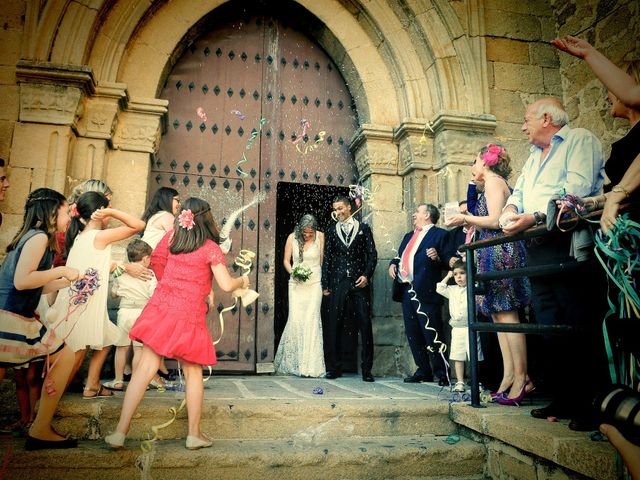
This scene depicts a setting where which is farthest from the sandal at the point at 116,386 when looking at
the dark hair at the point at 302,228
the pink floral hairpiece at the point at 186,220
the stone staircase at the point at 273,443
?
the dark hair at the point at 302,228

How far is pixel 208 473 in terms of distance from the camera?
250 centimetres

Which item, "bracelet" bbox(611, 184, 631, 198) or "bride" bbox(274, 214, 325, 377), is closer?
"bracelet" bbox(611, 184, 631, 198)

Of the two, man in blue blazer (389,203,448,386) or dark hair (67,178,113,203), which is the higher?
dark hair (67,178,113,203)

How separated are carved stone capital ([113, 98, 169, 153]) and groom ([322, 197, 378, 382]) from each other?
1.99 metres

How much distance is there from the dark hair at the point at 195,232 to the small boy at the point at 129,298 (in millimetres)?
991

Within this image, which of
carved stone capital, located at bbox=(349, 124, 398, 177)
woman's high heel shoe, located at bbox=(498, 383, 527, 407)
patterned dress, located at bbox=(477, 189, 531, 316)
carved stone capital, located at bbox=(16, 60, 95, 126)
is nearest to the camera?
woman's high heel shoe, located at bbox=(498, 383, 527, 407)

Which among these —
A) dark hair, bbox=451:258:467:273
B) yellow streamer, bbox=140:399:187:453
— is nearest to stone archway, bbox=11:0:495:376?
dark hair, bbox=451:258:467:273

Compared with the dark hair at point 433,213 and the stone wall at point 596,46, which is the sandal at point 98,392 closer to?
the dark hair at point 433,213

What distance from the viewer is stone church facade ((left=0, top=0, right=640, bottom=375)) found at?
4340mm

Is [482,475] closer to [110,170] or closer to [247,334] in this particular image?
[247,334]

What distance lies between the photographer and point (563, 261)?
259 centimetres

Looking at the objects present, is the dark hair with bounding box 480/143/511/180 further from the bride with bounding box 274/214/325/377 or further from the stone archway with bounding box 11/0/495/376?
the bride with bounding box 274/214/325/377

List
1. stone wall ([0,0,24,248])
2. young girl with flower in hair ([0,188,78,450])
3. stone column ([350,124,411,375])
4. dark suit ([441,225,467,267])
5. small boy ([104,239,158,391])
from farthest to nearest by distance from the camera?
stone column ([350,124,411,375]) < dark suit ([441,225,467,267]) < stone wall ([0,0,24,248]) < small boy ([104,239,158,391]) < young girl with flower in hair ([0,188,78,450])

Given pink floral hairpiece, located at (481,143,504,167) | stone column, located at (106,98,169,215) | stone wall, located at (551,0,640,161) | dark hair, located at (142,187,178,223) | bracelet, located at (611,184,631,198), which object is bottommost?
bracelet, located at (611,184,631,198)
